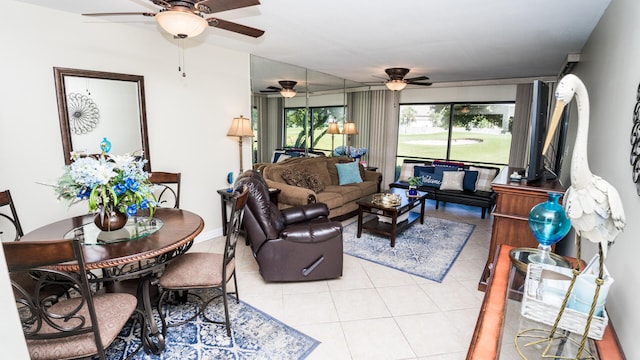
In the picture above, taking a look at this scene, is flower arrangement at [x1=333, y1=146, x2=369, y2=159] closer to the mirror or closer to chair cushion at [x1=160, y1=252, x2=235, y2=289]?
the mirror

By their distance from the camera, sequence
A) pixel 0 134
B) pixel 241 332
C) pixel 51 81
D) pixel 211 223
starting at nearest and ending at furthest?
pixel 241 332
pixel 0 134
pixel 51 81
pixel 211 223

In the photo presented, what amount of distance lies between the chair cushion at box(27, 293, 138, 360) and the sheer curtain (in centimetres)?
640

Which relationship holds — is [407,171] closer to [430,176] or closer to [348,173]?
[430,176]

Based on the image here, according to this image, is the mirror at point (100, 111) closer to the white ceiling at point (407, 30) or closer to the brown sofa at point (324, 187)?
the white ceiling at point (407, 30)

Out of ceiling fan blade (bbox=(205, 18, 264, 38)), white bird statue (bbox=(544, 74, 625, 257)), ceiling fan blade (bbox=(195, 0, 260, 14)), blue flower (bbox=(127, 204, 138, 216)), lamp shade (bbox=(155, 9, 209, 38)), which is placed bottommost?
blue flower (bbox=(127, 204, 138, 216))

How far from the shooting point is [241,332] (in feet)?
7.68

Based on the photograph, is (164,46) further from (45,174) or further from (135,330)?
(135,330)

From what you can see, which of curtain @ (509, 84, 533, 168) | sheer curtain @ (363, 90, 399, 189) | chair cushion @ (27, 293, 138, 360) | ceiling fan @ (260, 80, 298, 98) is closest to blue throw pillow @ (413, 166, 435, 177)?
sheer curtain @ (363, 90, 399, 189)

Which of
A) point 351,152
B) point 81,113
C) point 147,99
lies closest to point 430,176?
point 351,152

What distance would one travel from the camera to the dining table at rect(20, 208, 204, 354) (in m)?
1.85

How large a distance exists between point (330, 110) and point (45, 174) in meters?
4.89

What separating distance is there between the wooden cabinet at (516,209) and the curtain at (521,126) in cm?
381

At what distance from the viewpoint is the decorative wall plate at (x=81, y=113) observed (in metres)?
2.93

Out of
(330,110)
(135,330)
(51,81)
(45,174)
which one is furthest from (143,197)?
(330,110)
